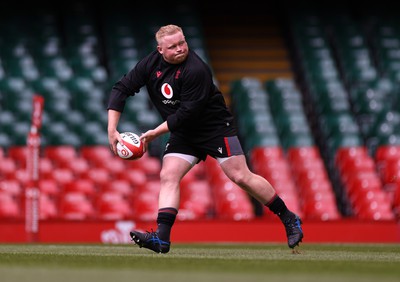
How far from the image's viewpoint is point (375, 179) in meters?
15.6

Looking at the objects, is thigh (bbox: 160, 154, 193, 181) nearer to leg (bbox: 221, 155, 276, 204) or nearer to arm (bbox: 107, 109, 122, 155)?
leg (bbox: 221, 155, 276, 204)

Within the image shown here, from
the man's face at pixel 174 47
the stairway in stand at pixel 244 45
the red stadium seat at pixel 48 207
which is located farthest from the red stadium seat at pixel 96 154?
the man's face at pixel 174 47

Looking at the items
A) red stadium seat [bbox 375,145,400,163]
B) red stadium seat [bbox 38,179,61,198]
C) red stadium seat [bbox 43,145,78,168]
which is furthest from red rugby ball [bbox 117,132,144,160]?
red stadium seat [bbox 375,145,400,163]

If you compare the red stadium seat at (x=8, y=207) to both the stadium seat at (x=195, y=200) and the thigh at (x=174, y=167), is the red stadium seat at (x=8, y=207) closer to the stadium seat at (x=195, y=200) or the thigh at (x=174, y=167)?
the stadium seat at (x=195, y=200)

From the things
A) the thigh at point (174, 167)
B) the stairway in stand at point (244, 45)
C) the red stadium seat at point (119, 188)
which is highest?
the stairway in stand at point (244, 45)

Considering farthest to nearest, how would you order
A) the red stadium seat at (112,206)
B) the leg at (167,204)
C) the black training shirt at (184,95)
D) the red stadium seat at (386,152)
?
1. the red stadium seat at (386,152)
2. the red stadium seat at (112,206)
3. the black training shirt at (184,95)
4. the leg at (167,204)

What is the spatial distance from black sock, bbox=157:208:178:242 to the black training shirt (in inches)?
25.2

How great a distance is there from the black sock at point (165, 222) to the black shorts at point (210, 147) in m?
0.52

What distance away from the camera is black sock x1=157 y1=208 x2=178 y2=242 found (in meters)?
7.92

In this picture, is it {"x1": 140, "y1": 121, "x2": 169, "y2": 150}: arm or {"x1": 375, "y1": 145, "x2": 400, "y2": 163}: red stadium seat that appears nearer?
{"x1": 140, "y1": 121, "x2": 169, "y2": 150}: arm

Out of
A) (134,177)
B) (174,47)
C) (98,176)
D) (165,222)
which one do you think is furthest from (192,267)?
(134,177)

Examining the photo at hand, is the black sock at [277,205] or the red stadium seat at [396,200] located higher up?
the black sock at [277,205]

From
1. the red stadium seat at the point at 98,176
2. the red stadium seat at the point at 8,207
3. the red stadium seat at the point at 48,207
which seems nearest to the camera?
the red stadium seat at the point at 8,207

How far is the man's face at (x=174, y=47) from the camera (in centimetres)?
787
